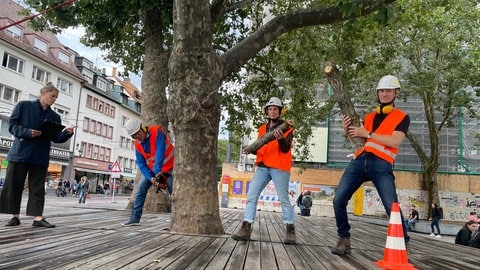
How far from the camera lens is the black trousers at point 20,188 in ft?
17.3

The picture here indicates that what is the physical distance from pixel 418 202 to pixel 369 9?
23785mm

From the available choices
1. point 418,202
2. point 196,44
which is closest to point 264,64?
point 196,44

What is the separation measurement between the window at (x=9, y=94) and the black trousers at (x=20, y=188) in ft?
99.3

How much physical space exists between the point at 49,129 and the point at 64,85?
37.8m

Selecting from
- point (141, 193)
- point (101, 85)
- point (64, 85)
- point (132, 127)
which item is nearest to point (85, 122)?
point (64, 85)

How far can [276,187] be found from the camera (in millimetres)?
5516

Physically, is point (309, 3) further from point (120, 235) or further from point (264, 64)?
point (120, 235)

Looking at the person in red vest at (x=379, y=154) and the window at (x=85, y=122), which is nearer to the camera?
the person in red vest at (x=379, y=154)

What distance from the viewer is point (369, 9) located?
6.40 meters

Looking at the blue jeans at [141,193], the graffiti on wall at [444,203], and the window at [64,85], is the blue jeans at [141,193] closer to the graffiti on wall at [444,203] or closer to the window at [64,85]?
the graffiti on wall at [444,203]

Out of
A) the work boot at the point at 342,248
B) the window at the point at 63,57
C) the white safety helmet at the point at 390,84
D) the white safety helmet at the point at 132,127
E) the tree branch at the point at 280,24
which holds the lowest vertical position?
the work boot at the point at 342,248

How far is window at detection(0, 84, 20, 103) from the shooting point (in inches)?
1227

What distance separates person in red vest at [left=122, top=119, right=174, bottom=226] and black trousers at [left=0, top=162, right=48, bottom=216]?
52.1 inches

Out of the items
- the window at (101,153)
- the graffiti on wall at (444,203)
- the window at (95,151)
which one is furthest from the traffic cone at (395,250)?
the window at (101,153)
